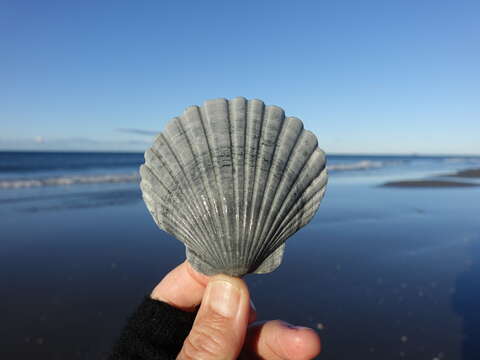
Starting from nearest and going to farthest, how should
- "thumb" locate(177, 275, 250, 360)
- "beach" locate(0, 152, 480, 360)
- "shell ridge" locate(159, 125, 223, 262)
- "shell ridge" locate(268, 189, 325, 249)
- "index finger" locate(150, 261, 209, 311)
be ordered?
"thumb" locate(177, 275, 250, 360)
"shell ridge" locate(159, 125, 223, 262)
"shell ridge" locate(268, 189, 325, 249)
"index finger" locate(150, 261, 209, 311)
"beach" locate(0, 152, 480, 360)

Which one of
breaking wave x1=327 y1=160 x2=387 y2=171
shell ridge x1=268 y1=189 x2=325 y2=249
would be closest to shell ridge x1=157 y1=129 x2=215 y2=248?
shell ridge x1=268 y1=189 x2=325 y2=249

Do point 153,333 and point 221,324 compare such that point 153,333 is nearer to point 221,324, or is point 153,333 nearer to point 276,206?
point 221,324

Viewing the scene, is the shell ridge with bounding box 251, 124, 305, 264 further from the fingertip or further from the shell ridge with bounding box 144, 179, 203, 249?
the fingertip

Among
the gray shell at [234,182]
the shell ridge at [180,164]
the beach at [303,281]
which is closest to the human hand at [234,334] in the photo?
the gray shell at [234,182]

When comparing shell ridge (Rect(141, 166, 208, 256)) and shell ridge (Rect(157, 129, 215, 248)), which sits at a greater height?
shell ridge (Rect(157, 129, 215, 248))

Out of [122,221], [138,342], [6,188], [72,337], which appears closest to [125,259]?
[72,337]

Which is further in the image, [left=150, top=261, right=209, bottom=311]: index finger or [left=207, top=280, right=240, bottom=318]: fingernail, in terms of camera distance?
[left=150, top=261, right=209, bottom=311]: index finger
